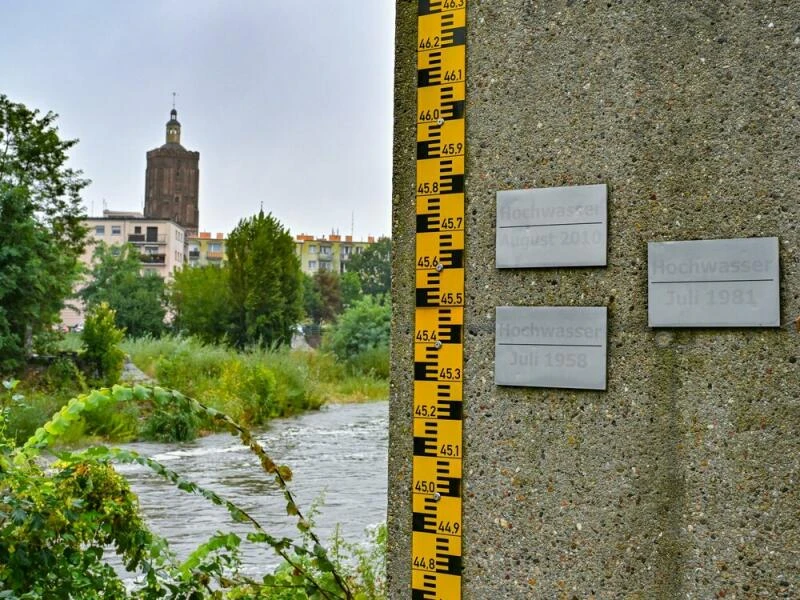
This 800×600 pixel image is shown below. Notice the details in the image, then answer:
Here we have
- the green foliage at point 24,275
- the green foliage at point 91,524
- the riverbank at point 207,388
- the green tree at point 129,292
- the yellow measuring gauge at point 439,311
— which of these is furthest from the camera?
the green tree at point 129,292

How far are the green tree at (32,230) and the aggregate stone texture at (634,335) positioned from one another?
47.6 feet

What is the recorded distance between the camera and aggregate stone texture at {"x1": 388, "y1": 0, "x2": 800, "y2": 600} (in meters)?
2.00

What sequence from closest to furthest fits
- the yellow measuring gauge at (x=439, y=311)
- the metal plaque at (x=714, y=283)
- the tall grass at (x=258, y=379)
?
1. the metal plaque at (x=714, y=283)
2. the yellow measuring gauge at (x=439, y=311)
3. the tall grass at (x=258, y=379)

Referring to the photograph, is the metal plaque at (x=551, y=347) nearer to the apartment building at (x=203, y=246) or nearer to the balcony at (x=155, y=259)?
the balcony at (x=155, y=259)

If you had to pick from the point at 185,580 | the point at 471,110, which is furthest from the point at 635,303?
the point at 185,580

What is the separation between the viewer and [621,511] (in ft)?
6.87

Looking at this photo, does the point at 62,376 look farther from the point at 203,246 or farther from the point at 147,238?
the point at 203,246

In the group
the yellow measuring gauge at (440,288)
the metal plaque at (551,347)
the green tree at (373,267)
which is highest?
the green tree at (373,267)

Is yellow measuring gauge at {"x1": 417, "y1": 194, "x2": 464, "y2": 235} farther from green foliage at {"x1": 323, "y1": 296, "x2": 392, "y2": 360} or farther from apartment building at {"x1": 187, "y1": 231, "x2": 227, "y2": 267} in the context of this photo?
apartment building at {"x1": 187, "y1": 231, "x2": 227, "y2": 267}

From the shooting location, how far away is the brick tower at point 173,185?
4429 inches

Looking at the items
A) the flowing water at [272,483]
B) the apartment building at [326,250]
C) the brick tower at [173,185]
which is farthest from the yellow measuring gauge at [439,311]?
the brick tower at [173,185]

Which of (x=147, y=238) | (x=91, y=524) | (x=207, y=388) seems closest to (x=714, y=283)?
(x=91, y=524)

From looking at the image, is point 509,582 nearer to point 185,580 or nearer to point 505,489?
point 505,489

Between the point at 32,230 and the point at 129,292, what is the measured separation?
34.8m
